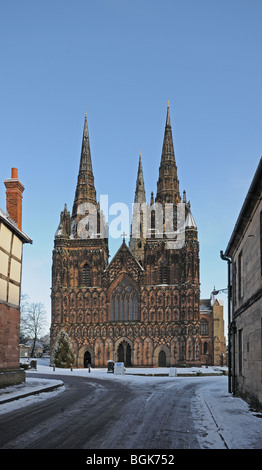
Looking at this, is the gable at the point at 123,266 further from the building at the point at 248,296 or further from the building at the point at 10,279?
the building at the point at 248,296

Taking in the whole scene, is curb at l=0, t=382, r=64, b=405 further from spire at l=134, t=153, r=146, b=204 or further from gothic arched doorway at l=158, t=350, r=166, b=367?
spire at l=134, t=153, r=146, b=204

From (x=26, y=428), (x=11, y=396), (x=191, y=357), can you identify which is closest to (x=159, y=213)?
(x=191, y=357)

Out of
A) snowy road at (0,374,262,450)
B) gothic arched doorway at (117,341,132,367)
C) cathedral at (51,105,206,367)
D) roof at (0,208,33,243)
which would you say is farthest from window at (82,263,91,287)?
snowy road at (0,374,262,450)

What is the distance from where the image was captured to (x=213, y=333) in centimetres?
7725

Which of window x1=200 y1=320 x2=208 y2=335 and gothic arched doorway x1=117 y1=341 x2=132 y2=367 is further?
window x1=200 y1=320 x2=208 y2=335

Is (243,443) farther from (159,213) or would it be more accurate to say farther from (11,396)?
(159,213)

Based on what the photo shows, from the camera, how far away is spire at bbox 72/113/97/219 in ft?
246

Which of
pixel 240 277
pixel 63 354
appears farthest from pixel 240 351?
pixel 63 354

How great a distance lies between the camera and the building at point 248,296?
14523 mm

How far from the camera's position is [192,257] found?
6650cm

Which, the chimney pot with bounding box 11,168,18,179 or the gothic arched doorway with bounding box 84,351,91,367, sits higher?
the chimney pot with bounding box 11,168,18,179

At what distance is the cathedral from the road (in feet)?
161

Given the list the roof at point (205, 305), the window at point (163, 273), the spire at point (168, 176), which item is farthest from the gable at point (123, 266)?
the roof at point (205, 305)
